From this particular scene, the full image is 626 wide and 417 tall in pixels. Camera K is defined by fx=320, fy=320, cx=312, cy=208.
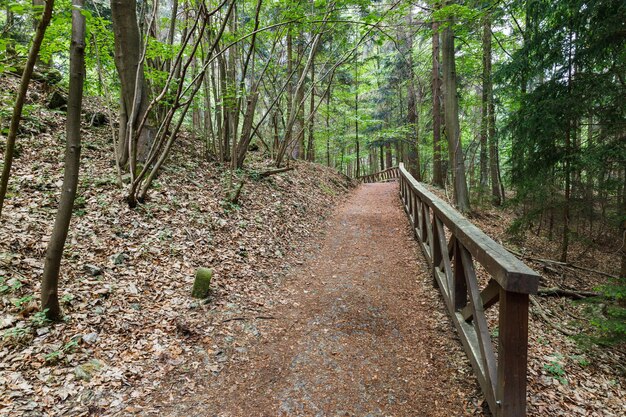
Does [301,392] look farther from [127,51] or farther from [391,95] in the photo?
[391,95]

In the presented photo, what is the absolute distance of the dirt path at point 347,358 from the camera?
284 cm

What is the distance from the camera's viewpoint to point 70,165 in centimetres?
309

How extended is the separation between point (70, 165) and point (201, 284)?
206cm

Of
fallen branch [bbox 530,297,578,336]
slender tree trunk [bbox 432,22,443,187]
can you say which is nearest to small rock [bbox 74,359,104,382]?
fallen branch [bbox 530,297,578,336]

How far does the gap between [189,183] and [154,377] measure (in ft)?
15.7

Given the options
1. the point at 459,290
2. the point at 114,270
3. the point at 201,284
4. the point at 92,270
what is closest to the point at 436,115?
the point at 459,290

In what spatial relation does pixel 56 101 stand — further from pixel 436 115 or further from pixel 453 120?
pixel 436 115

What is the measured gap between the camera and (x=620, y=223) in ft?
18.0

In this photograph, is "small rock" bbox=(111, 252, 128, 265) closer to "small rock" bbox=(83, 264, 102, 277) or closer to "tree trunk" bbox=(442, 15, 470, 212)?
"small rock" bbox=(83, 264, 102, 277)

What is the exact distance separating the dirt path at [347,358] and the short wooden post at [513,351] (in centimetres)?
63

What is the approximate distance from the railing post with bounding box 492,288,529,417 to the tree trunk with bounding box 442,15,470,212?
8.17 m

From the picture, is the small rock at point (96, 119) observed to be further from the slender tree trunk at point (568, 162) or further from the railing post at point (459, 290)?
the slender tree trunk at point (568, 162)

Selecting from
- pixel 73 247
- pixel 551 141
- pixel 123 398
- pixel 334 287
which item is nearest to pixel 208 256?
pixel 73 247

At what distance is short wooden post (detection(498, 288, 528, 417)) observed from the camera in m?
2.17
